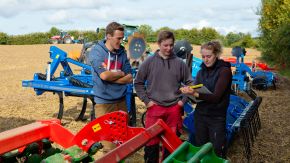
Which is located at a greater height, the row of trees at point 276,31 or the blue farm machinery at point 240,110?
the row of trees at point 276,31

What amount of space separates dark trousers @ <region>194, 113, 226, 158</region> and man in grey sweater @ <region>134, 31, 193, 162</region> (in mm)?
262

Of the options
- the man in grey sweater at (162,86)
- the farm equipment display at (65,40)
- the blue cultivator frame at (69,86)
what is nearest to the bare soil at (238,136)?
the blue cultivator frame at (69,86)

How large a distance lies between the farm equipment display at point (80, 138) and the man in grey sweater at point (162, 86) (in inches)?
37.7

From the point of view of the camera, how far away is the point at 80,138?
332 centimetres

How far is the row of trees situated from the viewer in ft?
62.6

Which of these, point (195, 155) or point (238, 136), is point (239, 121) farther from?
point (195, 155)

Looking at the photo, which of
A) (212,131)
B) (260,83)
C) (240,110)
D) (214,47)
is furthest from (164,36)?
(260,83)

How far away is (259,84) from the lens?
12867mm

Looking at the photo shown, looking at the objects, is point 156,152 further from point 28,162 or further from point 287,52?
point 287,52

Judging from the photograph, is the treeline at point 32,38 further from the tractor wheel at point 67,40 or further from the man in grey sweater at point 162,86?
the man in grey sweater at point 162,86

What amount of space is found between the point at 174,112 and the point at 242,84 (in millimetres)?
6490

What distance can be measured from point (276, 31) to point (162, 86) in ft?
57.6

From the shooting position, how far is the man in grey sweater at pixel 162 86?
174 inches

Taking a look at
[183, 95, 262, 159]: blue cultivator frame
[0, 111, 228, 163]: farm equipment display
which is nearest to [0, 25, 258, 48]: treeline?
[183, 95, 262, 159]: blue cultivator frame
